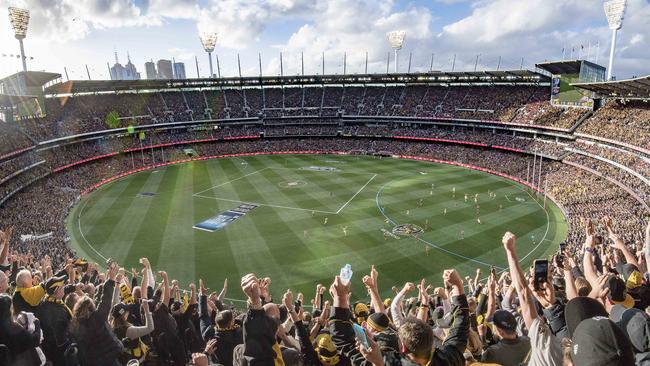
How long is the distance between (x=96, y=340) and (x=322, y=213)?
3444 cm

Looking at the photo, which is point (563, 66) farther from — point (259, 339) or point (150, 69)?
point (150, 69)

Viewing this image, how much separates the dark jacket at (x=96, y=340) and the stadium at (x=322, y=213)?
0.12 feet

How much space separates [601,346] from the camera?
10.3 ft

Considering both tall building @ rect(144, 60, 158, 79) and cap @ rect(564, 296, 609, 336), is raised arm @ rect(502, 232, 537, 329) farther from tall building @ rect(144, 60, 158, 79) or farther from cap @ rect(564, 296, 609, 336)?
tall building @ rect(144, 60, 158, 79)

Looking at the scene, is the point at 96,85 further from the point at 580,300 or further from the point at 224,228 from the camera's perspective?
the point at 580,300

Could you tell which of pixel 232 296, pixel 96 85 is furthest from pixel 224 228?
pixel 96 85

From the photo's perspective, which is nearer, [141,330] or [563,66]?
[141,330]

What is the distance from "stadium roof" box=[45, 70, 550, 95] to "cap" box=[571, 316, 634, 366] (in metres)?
78.8

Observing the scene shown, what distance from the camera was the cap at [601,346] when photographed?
3.08 metres

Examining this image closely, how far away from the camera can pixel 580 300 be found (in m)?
4.50

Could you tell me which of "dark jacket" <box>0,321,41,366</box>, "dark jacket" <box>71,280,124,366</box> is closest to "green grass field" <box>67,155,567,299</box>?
"dark jacket" <box>71,280,124,366</box>

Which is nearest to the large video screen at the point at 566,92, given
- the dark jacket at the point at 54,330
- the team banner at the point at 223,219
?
the team banner at the point at 223,219

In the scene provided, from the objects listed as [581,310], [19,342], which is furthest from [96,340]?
[581,310]

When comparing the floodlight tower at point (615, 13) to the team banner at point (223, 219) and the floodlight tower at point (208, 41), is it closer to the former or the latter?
the team banner at point (223, 219)
